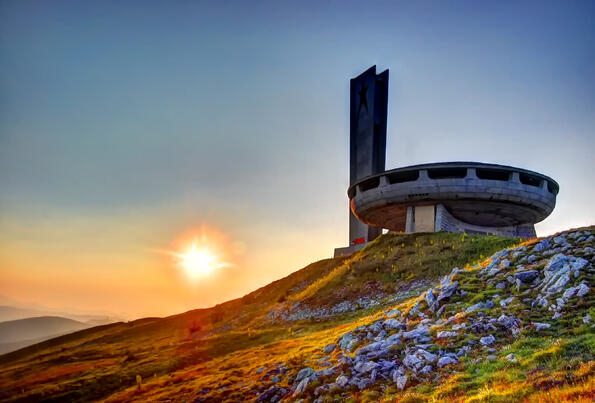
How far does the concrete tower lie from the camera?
2753 inches

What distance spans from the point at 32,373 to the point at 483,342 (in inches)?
1425

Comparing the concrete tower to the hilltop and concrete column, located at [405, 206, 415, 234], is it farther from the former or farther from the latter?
the hilltop

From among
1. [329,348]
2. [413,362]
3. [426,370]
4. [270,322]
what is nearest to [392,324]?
[329,348]

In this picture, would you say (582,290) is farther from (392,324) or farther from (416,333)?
(392,324)

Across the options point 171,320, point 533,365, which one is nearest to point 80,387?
point 533,365

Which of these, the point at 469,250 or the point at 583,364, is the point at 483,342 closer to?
the point at 583,364

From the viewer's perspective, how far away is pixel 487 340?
11.0m

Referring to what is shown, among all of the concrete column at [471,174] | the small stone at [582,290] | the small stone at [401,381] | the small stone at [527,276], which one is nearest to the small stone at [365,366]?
the small stone at [401,381]

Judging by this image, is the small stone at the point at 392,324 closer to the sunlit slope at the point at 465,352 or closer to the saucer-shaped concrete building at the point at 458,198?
the sunlit slope at the point at 465,352

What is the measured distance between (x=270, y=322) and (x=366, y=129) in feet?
158

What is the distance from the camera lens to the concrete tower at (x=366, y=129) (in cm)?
6994

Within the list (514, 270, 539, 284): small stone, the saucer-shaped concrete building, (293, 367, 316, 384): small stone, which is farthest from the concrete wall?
(293, 367, 316, 384): small stone

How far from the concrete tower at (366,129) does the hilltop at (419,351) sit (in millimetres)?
41592

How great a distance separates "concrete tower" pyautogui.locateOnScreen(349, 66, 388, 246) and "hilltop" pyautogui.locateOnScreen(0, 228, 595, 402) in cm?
4159
